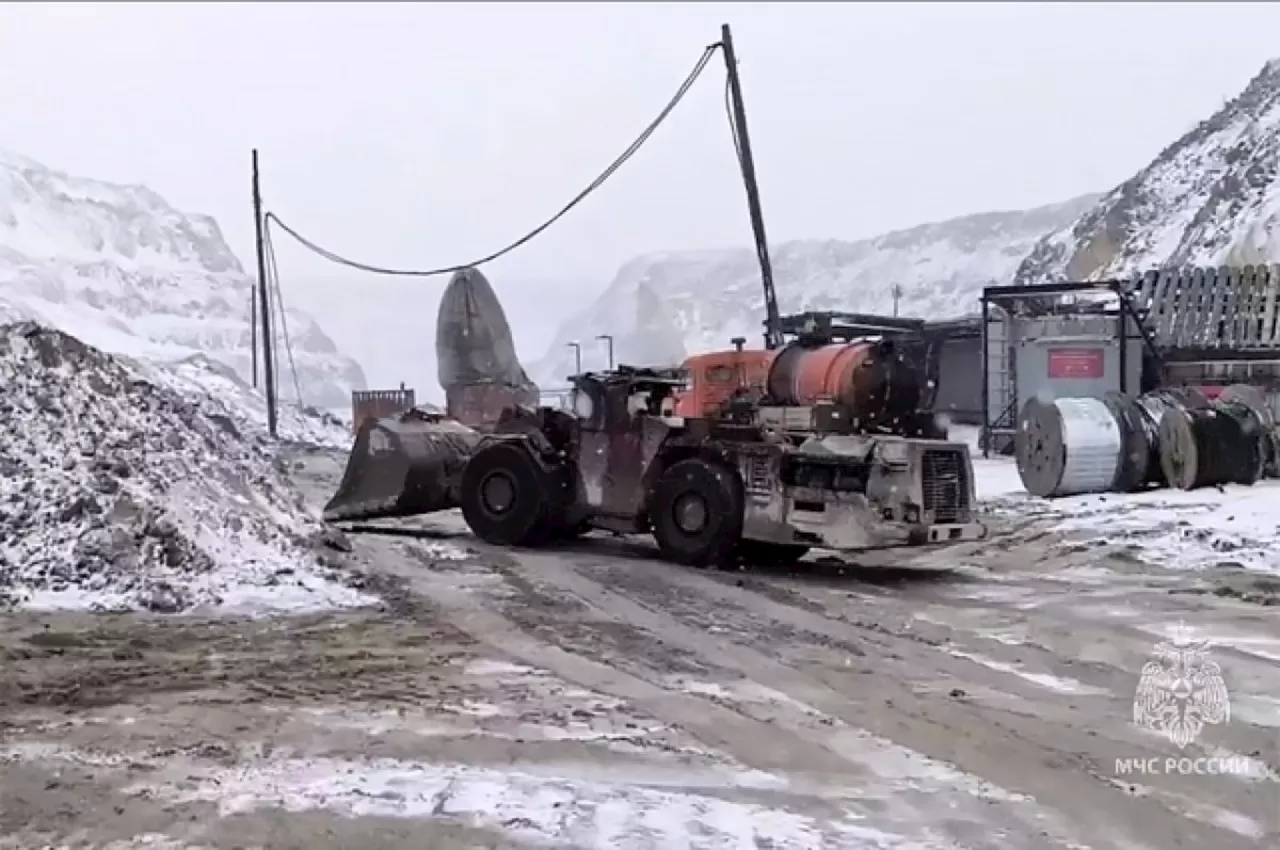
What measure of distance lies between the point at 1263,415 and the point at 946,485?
9.25 m

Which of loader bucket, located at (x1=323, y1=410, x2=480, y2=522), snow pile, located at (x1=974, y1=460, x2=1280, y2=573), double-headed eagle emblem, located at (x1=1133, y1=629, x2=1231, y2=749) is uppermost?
loader bucket, located at (x1=323, y1=410, x2=480, y2=522)

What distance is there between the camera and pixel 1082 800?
5531 millimetres

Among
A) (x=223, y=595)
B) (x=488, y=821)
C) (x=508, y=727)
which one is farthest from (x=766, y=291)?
(x=488, y=821)

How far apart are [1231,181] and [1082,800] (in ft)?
132

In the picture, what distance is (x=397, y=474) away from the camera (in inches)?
604

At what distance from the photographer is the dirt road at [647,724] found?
5.18m

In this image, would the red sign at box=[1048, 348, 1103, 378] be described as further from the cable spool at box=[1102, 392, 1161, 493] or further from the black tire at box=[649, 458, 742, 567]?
the black tire at box=[649, 458, 742, 567]

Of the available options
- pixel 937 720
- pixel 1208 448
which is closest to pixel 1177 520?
pixel 1208 448

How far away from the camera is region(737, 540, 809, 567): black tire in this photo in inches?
518

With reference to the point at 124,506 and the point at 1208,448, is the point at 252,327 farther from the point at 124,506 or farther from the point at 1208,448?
the point at 124,506

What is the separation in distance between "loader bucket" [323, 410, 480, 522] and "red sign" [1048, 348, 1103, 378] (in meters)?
12.2

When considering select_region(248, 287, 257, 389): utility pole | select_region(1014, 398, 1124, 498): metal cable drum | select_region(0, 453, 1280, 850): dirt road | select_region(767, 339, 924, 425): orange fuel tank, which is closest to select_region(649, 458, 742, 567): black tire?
select_region(767, 339, 924, 425): orange fuel tank

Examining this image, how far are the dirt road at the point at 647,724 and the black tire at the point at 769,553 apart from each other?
6.19 feet

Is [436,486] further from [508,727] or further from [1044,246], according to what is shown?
[1044,246]
